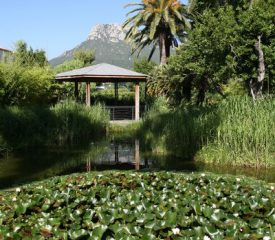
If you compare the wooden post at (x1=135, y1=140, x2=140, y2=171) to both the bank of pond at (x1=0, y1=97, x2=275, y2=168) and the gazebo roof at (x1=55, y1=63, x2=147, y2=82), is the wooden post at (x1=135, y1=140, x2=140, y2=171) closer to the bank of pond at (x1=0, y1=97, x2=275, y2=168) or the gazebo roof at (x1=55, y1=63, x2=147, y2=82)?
the bank of pond at (x1=0, y1=97, x2=275, y2=168)

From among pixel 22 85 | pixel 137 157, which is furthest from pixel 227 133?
pixel 22 85

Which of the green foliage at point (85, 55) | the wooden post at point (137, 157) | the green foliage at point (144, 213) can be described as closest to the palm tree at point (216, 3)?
the wooden post at point (137, 157)

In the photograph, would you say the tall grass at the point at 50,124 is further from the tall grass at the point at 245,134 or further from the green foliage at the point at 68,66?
the green foliage at the point at 68,66

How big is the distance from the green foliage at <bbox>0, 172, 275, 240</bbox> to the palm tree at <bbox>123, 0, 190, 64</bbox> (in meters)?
20.6

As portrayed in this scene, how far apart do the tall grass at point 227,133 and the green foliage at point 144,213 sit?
15.8 ft

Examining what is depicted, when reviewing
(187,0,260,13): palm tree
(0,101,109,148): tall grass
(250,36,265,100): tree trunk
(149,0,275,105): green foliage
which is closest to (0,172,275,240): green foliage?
(0,101,109,148): tall grass

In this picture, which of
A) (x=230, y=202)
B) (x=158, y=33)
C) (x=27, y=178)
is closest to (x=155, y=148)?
(x=27, y=178)

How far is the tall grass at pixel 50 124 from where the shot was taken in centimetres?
1363

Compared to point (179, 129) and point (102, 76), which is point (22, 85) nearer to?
point (102, 76)

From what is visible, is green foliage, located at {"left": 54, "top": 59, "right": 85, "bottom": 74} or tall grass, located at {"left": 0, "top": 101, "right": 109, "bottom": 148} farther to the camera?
green foliage, located at {"left": 54, "top": 59, "right": 85, "bottom": 74}

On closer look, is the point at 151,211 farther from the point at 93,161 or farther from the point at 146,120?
the point at 146,120

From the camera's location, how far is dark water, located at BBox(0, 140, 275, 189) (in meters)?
9.86

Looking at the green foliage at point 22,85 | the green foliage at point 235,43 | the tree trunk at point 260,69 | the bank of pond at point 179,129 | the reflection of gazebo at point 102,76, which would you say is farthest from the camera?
the reflection of gazebo at point 102,76

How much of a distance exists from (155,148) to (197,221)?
9344mm
